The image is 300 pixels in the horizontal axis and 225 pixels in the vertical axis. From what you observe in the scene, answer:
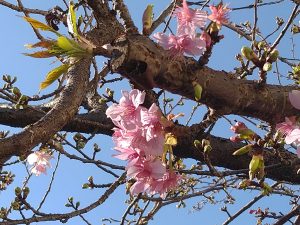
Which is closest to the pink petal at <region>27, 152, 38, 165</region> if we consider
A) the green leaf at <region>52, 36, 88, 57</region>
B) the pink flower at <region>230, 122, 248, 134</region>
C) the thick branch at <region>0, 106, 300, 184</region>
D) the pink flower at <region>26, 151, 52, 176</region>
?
the pink flower at <region>26, 151, 52, 176</region>

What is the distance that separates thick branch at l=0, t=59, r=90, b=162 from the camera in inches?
50.9

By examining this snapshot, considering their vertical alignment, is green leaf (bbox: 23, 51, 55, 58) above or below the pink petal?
below

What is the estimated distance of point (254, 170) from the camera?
4.92ft

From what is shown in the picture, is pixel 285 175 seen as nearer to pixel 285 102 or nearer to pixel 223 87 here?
pixel 285 102

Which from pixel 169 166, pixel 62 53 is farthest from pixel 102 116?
pixel 62 53

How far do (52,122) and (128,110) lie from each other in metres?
0.26

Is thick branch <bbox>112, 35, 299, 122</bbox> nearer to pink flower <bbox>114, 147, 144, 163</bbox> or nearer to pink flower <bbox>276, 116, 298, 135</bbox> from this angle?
pink flower <bbox>276, 116, 298, 135</bbox>

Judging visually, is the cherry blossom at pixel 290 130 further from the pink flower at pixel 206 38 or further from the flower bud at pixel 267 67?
the pink flower at pixel 206 38

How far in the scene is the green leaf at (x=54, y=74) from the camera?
117 cm

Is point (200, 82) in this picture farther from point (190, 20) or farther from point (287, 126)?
point (287, 126)

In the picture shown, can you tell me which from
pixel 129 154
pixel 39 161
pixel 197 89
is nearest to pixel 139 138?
pixel 129 154

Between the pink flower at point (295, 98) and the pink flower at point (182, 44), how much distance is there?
14.6 inches

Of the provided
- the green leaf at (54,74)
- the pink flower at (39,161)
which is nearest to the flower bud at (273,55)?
the green leaf at (54,74)

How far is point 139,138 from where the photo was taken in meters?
1.40
